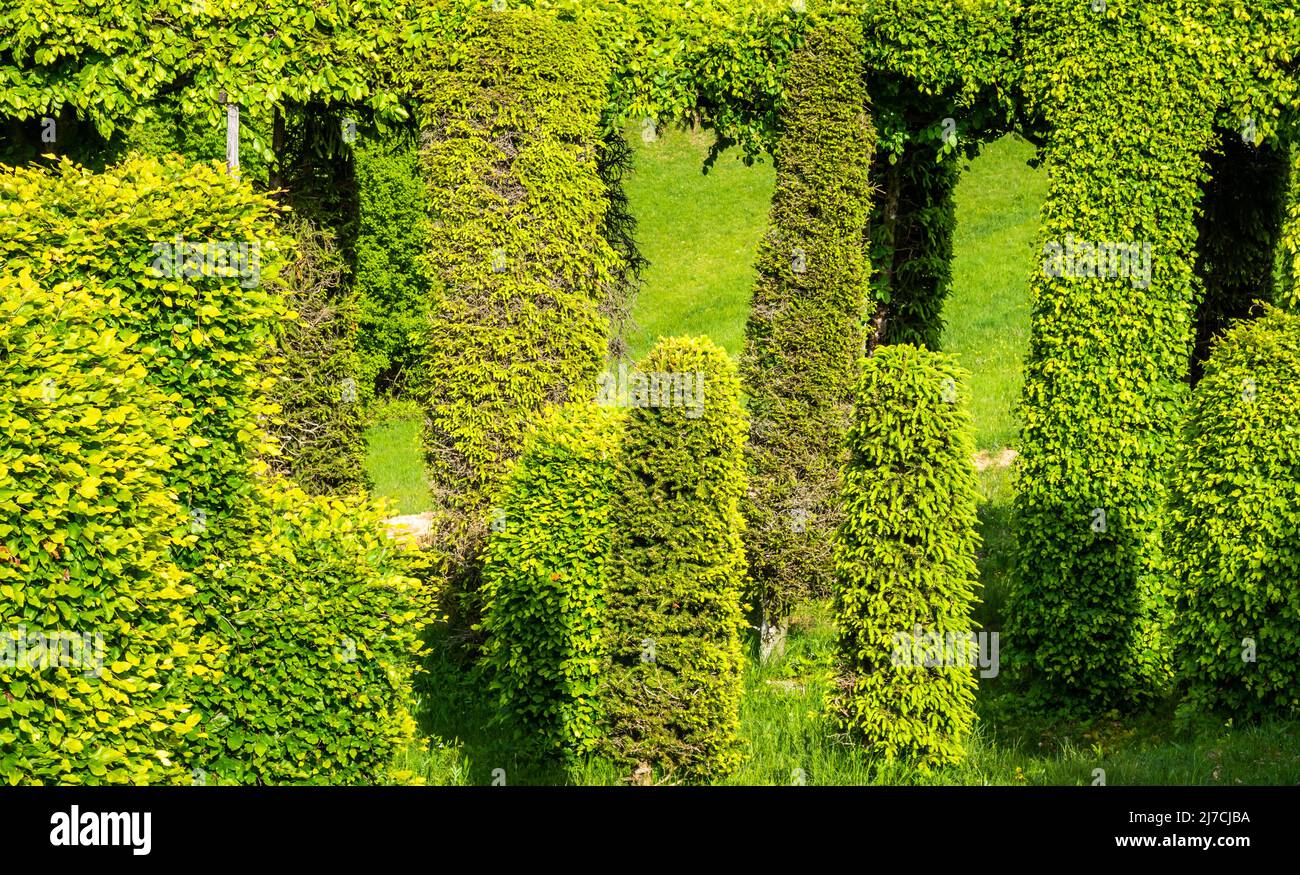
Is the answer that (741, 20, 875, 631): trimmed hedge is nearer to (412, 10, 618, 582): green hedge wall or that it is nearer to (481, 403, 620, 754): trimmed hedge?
(412, 10, 618, 582): green hedge wall

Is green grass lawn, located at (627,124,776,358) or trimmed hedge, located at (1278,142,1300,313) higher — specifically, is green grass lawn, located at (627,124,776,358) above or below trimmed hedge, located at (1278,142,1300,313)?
above

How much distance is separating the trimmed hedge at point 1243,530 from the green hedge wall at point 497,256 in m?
6.74

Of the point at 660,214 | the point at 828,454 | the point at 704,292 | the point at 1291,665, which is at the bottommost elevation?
the point at 1291,665

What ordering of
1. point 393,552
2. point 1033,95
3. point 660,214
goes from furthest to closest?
point 660,214 < point 1033,95 < point 393,552

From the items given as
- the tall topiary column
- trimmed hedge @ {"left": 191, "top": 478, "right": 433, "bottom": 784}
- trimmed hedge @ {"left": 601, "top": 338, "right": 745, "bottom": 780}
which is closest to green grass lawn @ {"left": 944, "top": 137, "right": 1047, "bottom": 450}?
the tall topiary column

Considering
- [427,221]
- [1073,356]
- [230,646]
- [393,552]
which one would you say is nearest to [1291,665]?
[1073,356]

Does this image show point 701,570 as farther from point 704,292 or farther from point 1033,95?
point 704,292

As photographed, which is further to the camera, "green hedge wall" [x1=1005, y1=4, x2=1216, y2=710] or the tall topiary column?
the tall topiary column

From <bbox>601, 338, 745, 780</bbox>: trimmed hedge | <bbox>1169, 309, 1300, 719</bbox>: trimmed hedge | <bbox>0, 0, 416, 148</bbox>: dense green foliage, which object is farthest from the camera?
<bbox>0, 0, 416, 148</bbox>: dense green foliage

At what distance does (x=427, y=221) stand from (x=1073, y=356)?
24.7ft

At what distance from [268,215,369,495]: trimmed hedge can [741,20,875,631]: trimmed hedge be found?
557cm

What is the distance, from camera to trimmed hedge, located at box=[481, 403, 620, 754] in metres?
11.8

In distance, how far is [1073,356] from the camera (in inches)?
504
